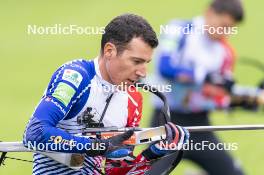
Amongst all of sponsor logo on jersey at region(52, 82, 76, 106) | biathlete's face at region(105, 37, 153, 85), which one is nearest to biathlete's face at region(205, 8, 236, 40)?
biathlete's face at region(105, 37, 153, 85)

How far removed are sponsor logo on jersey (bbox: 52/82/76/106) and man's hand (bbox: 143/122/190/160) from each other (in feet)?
2.33

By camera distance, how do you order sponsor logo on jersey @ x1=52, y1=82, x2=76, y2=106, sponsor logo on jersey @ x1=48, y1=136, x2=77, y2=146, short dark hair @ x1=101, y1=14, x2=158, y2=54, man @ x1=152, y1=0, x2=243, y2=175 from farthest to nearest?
man @ x1=152, y1=0, x2=243, y2=175
short dark hair @ x1=101, y1=14, x2=158, y2=54
sponsor logo on jersey @ x1=52, y1=82, x2=76, y2=106
sponsor logo on jersey @ x1=48, y1=136, x2=77, y2=146

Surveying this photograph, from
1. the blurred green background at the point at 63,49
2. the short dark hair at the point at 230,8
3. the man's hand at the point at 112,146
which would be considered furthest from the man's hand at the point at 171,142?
the blurred green background at the point at 63,49

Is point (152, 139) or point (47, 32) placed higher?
point (47, 32)

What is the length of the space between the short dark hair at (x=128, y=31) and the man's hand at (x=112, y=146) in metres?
0.60

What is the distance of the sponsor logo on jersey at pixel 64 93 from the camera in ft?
23.1

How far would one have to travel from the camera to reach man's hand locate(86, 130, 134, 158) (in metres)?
7.05

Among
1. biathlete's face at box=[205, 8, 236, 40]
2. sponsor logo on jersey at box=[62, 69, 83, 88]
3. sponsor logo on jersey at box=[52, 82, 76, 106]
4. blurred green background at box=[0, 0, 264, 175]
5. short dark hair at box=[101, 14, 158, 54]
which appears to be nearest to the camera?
sponsor logo on jersey at box=[52, 82, 76, 106]

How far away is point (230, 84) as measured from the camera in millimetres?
10852

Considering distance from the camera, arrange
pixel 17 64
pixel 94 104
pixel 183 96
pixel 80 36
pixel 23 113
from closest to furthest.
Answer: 1. pixel 94 104
2. pixel 183 96
3. pixel 23 113
4. pixel 17 64
5. pixel 80 36

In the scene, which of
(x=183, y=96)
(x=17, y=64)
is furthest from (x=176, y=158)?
(x=17, y=64)

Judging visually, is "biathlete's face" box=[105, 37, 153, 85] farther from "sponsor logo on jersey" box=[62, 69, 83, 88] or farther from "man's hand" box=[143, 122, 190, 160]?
"man's hand" box=[143, 122, 190, 160]

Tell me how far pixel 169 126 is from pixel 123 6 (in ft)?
45.0

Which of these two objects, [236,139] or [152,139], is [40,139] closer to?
[152,139]
